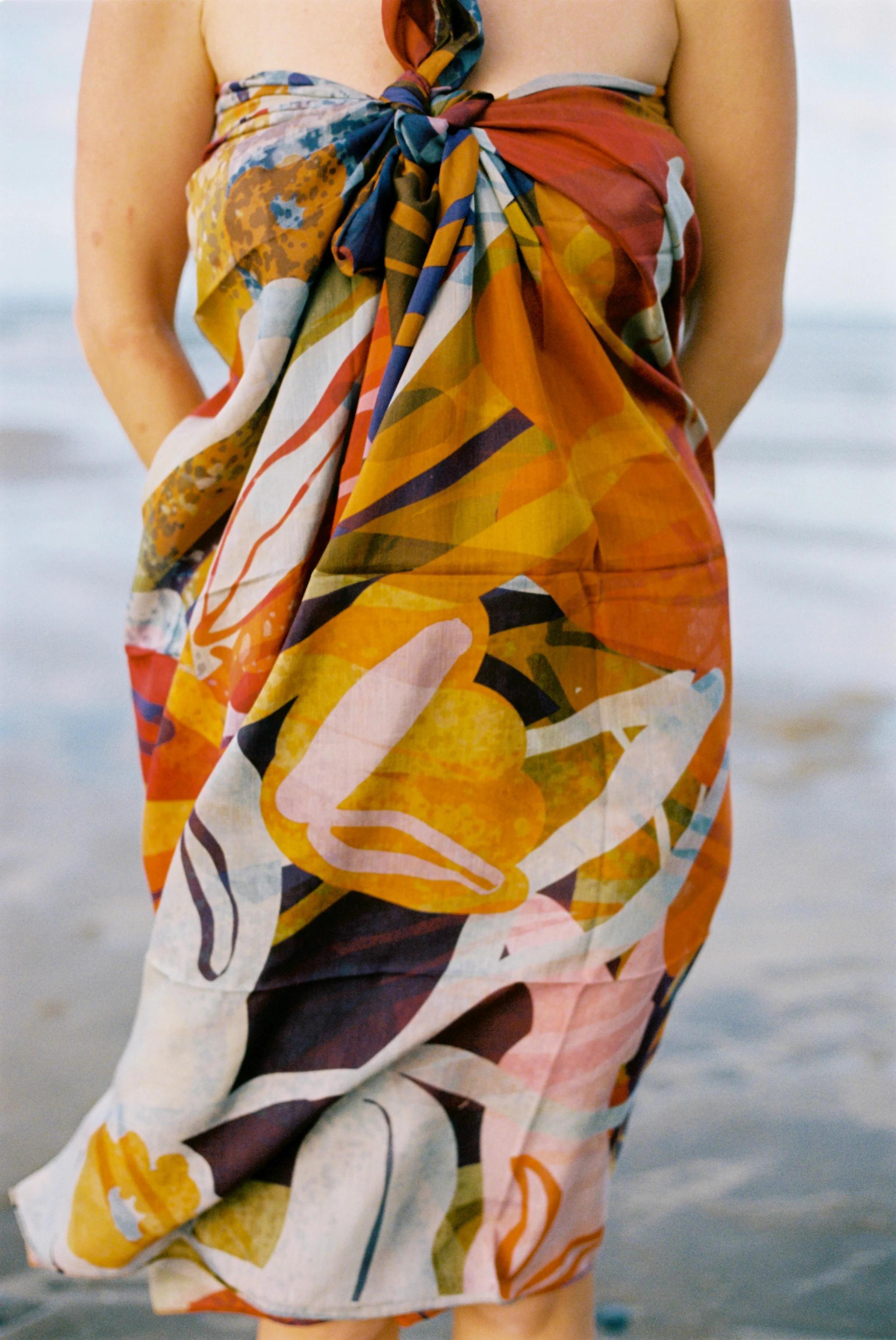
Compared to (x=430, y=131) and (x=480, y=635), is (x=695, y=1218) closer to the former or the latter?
(x=480, y=635)

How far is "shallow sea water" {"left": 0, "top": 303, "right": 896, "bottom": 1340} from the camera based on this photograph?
5.08 feet

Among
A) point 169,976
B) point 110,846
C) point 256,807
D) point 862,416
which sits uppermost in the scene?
point 862,416

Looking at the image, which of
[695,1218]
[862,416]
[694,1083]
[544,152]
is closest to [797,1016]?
[694,1083]

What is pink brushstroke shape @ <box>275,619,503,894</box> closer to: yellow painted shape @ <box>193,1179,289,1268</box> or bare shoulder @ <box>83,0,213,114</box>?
yellow painted shape @ <box>193,1179,289,1268</box>

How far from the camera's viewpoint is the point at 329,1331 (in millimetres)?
988

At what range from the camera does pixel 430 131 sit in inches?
33.1

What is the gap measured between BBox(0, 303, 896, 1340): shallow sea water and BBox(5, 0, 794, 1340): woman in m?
0.67

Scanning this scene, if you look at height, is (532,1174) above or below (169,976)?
below

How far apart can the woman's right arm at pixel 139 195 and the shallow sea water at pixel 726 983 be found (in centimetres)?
119

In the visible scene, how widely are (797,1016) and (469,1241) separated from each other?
1320 mm

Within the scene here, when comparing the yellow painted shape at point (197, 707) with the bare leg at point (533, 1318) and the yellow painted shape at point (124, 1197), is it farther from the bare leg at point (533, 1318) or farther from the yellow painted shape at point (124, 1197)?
the bare leg at point (533, 1318)

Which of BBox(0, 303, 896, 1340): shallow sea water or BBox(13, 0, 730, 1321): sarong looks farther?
BBox(0, 303, 896, 1340): shallow sea water

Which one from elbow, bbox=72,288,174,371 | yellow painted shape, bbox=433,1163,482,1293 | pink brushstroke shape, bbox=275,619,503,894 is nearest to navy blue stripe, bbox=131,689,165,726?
pink brushstroke shape, bbox=275,619,503,894

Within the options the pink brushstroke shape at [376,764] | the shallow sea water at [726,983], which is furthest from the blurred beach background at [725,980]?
the pink brushstroke shape at [376,764]
